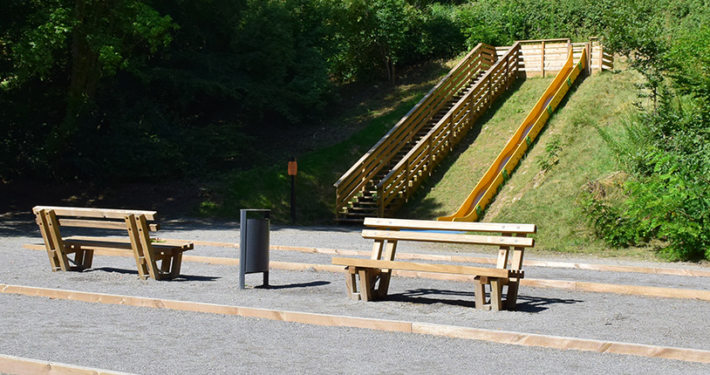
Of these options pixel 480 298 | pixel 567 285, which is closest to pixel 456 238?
pixel 480 298

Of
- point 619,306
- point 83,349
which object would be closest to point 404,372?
point 83,349

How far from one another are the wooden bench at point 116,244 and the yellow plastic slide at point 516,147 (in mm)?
7875

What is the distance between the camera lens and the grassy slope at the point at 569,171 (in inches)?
550

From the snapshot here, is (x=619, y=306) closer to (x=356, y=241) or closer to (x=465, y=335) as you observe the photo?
(x=465, y=335)

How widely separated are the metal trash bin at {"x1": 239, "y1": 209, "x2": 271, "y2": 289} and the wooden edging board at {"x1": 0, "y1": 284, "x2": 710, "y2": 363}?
154 centimetres

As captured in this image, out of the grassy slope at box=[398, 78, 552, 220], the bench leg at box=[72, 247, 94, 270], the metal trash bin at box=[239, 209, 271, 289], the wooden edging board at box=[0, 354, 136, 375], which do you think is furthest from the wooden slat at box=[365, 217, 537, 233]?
the grassy slope at box=[398, 78, 552, 220]

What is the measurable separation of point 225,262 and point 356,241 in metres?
4.14

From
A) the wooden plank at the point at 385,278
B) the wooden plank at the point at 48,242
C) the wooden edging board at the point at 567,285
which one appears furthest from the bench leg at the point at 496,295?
the wooden plank at the point at 48,242

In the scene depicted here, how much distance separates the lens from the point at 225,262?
11258mm

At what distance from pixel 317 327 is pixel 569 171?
11.0m

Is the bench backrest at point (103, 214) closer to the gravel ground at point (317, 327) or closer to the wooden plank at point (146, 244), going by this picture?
the wooden plank at point (146, 244)

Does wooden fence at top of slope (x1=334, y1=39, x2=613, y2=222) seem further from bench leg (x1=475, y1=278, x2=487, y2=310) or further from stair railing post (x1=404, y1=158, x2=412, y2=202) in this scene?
bench leg (x1=475, y1=278, x2=487, y2=310)

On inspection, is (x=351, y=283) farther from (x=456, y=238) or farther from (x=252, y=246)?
(x=252, y=246)

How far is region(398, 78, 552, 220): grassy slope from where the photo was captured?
1847 cm
